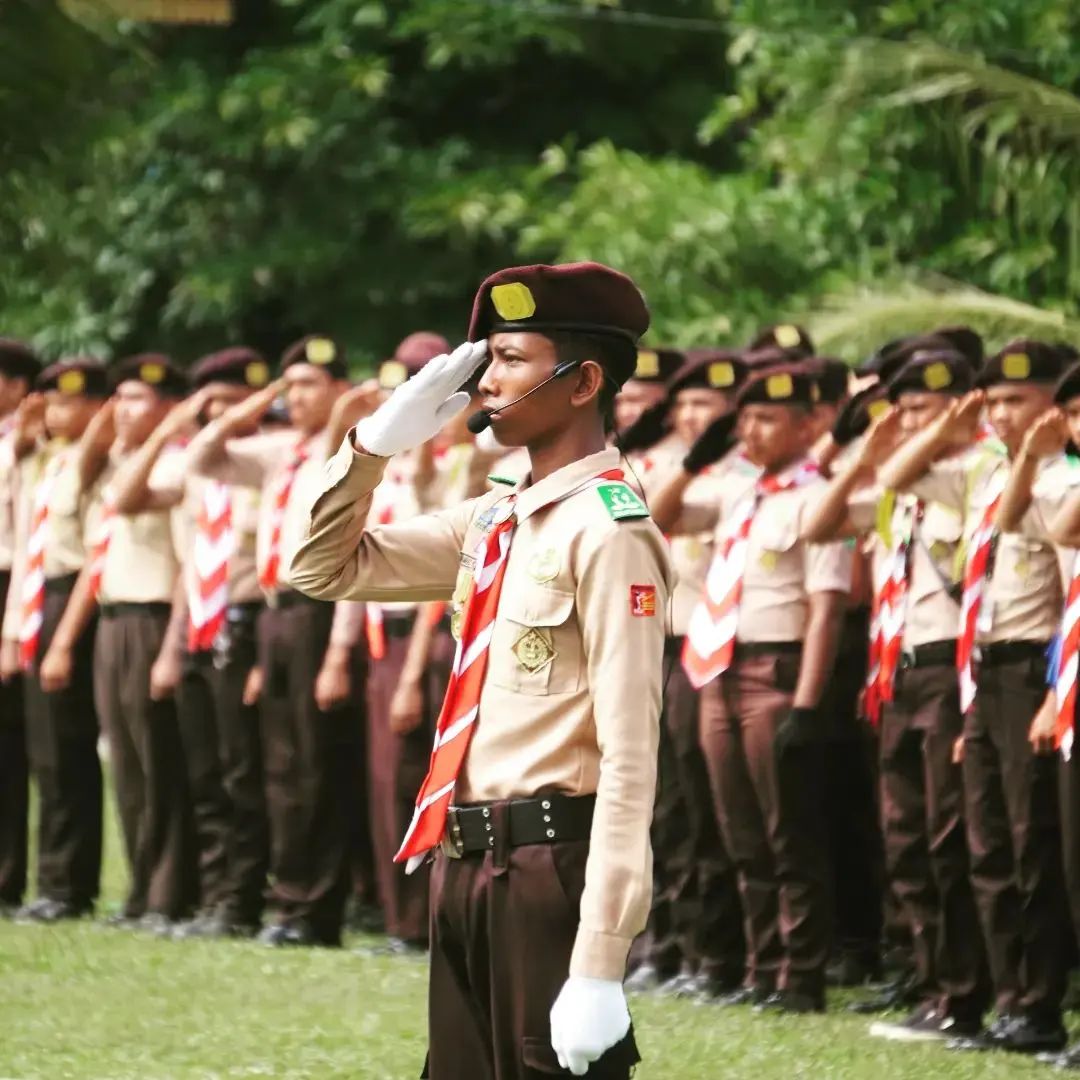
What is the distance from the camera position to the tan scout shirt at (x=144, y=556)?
11711 mm

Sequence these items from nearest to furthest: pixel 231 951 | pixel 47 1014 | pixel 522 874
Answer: pixel 522 874 → pixel 47 1014 → pixel 231 951

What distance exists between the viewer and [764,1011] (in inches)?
371

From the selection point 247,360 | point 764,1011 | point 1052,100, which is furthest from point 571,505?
point 1052,100

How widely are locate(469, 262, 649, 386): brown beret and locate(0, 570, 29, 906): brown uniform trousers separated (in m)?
7.89

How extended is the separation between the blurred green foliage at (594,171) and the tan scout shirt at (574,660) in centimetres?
859

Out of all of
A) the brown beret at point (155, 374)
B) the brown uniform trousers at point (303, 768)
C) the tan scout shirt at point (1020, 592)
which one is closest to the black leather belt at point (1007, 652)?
the tan scout shirt at point (1020, 592)

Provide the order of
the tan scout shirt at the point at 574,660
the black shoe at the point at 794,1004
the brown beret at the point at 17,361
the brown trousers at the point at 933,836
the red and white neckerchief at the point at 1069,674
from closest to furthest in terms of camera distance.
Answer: the tan scout shirt at the point at 574,660 → the red and white neckerchief at the point at 1069,674 → the brown trousers at the point at 933,836 → the black shoe at the point at 794,1004 → the brown beret at the point at 17,361

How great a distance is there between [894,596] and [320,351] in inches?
123

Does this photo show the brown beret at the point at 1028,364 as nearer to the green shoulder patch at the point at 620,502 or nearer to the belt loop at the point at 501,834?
the green shoulder patch at the point at 620,502

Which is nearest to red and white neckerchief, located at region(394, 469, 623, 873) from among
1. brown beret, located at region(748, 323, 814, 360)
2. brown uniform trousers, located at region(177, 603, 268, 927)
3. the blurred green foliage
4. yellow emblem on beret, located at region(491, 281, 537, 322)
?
yellow emblem on beret, located at region(491, 281, 537, 322)

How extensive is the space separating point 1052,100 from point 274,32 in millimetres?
8508

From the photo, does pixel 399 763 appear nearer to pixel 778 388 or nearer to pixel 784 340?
pixel 784 340

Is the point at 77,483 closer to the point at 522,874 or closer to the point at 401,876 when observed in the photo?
the point at 401,876

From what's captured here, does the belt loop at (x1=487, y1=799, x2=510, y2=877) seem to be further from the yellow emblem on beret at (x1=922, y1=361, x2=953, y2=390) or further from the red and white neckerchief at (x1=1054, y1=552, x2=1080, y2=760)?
the yellow emblem on beret at (x1=922, y1=361, x2=953, y2=390)
